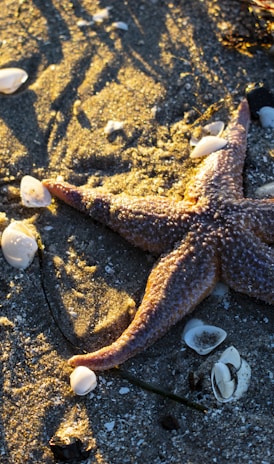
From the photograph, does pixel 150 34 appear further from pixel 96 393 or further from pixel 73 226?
pixel 96 393

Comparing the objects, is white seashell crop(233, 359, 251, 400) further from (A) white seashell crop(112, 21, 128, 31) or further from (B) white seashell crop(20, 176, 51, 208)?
(A) white seashell crop(112, 21, 128, 31)

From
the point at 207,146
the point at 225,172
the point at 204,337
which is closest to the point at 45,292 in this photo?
the point at 204,337

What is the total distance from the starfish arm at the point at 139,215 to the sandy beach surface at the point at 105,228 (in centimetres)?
17

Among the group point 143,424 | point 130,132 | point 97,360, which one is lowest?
point 143,424

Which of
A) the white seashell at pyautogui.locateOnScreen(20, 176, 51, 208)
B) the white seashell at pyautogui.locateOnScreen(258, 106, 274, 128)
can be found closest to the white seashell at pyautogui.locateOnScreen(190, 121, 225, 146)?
the white seashell at pyautogui.locateOnScreen(258, 106, 274, 128)

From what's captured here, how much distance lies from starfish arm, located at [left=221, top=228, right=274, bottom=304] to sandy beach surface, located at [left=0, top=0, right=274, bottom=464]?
171 millimetres

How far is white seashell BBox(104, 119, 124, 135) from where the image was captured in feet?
16.2

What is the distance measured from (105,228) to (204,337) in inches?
45.5

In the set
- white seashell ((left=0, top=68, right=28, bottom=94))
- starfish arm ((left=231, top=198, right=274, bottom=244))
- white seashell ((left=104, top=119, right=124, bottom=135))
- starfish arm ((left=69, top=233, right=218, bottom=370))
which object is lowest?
starfish arm ((left=69, top=233, right=218, bottom=370))

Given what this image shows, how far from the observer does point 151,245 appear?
13.5ft

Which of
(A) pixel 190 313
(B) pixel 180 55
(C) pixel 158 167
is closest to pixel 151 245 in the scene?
(A) pixel 190 313

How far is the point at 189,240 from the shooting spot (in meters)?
3.96

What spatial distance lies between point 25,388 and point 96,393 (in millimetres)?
439

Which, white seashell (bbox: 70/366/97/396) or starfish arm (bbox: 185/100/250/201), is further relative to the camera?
starfish arm (bbox: 185/100/250/201)
